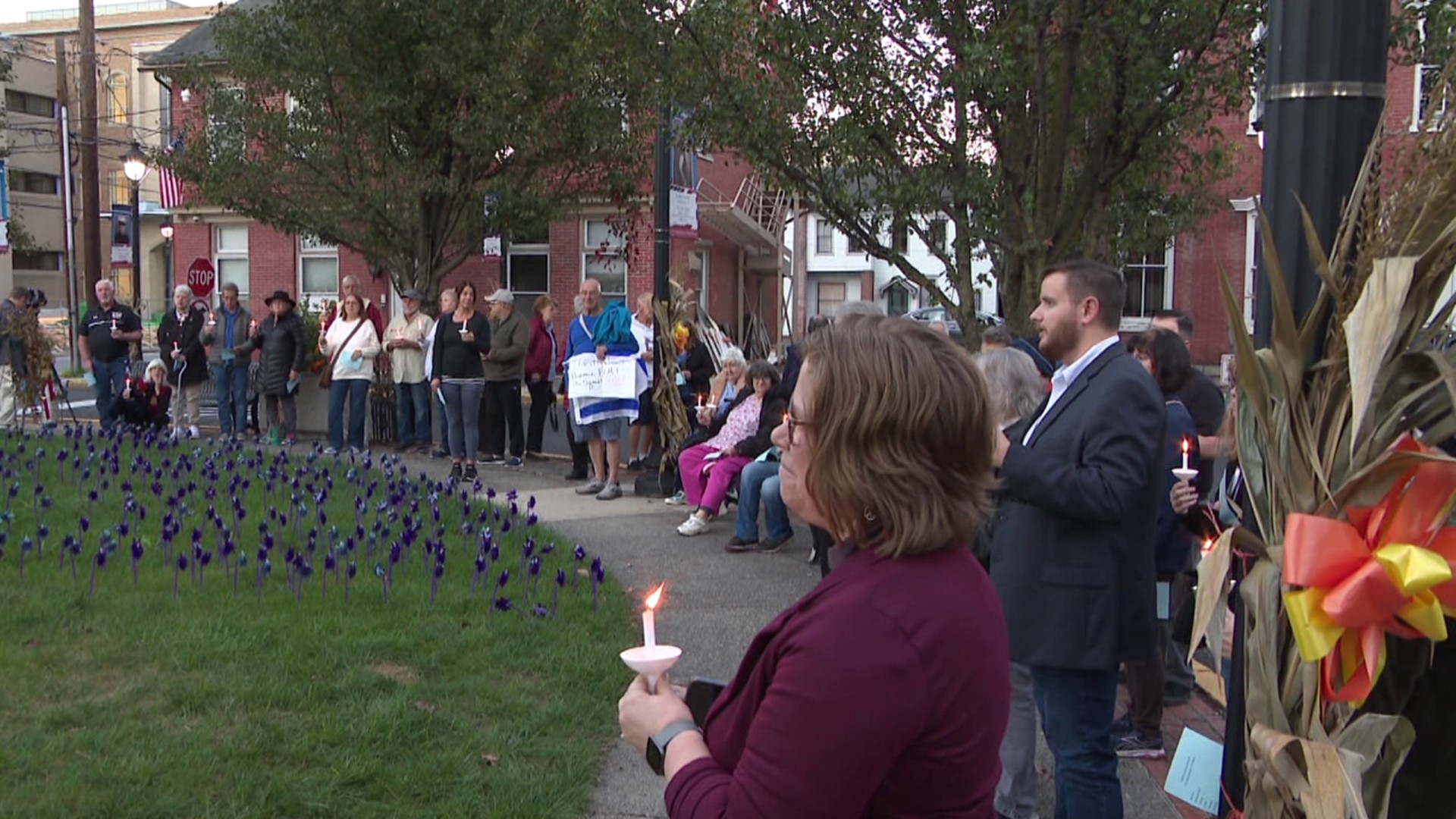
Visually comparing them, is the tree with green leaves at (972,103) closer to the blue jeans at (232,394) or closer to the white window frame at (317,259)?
the blue jeans at (232,394)

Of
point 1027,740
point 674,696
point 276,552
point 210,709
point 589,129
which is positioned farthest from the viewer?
point 589,129

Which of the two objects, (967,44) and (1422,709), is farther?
(967,44)

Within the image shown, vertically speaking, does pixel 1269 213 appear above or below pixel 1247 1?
below

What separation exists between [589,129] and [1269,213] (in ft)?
46.6

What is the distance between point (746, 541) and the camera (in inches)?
343

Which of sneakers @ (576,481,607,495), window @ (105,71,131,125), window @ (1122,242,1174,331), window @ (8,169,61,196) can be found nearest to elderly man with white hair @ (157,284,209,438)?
sneakers @ (576,481,607,495)

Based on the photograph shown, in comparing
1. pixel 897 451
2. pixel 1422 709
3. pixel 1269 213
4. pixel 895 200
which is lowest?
pixel 1422 709

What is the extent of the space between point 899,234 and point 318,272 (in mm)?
23301

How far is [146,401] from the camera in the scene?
13.4m

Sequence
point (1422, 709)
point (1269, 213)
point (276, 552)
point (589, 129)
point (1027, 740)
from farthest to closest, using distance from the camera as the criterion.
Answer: point (589, 129) → point (276, 552) → point (1027, 740) → point (1269, 213) → point (1422, 709)

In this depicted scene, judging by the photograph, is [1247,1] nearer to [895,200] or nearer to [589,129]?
[895,200]

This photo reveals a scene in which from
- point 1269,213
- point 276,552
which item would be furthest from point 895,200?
point 1269,213

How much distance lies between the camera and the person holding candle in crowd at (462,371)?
465 inches

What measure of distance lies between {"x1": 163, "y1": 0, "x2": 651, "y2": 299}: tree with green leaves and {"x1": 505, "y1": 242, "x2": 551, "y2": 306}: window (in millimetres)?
8192
